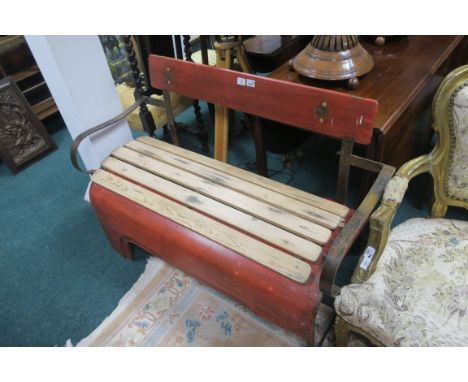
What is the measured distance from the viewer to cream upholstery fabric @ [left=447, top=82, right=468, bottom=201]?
117 centimetres

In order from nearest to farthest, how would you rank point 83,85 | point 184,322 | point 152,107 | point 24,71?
point 184,322 < point 83,85 < point 152,107 < point 24,71

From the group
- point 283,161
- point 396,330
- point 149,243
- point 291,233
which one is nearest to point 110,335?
point 149,243

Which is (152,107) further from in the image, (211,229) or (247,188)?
(211,229)

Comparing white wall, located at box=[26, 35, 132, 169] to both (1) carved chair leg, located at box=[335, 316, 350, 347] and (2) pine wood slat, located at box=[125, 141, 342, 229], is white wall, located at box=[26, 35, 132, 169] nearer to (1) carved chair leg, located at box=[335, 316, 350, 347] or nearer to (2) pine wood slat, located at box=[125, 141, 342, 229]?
(2) pine wood slat, located at box=[125, 141, 342, 229]

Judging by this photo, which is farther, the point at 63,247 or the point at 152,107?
the point at 152,107

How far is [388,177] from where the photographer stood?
4.16 feet

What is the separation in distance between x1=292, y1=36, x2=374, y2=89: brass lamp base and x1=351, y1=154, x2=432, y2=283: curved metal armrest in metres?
0.55

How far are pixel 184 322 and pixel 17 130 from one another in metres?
2.03

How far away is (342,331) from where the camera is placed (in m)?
1.19

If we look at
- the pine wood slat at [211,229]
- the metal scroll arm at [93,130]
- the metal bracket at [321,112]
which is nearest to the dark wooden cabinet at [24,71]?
the metal scroll arm at [93,130]

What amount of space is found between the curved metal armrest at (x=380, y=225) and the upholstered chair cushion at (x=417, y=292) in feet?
0.13

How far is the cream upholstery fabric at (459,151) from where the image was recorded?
1.17 meters

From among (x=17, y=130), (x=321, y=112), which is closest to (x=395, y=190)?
(x=321, y=112)

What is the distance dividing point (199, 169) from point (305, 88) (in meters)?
0.61
